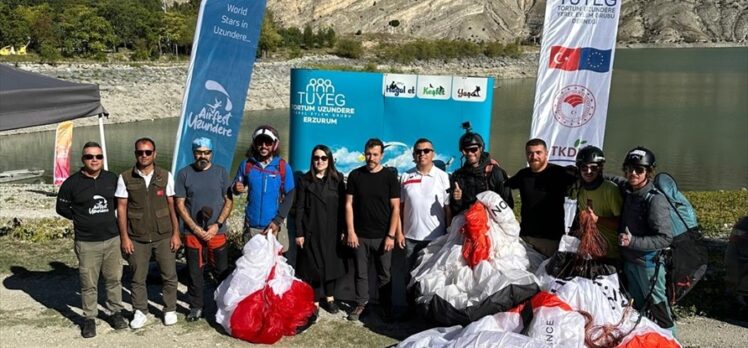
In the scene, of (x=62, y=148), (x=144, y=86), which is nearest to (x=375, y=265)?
(x=62, y=148)

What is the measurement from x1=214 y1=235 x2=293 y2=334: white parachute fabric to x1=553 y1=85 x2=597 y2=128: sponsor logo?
378 cm

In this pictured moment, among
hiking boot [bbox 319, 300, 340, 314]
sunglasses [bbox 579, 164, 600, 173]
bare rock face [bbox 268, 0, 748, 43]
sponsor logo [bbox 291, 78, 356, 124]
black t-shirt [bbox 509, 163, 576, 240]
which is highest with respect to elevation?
bare rock face [bbox 268, 0, 748, 43]

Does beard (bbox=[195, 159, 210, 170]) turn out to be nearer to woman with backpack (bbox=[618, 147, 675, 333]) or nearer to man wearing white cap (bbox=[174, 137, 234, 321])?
man wearing white cap (bbox=[174, 137, 234, 321])

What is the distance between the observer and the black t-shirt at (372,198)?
19.5ft

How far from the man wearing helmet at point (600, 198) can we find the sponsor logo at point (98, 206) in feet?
12.2

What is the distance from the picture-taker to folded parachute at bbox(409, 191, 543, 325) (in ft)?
17.9

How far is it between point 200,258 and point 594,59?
4.77 m

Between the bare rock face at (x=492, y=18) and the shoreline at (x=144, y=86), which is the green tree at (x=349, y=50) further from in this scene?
the bare rock face at (x=492, y=18)

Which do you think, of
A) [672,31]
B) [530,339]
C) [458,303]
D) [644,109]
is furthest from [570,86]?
[672,31]

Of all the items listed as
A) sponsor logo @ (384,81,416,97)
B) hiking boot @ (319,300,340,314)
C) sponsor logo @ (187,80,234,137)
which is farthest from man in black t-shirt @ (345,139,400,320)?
sponsor logo @ (187,80,234,137)

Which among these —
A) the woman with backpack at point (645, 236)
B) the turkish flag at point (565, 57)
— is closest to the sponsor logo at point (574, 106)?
the turkish flag at point (565, 57)

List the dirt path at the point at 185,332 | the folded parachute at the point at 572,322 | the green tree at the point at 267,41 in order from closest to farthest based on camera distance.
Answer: the folded parachute at the point at 572,322, the dirt path at the point at 185,332, the green tree at the point at 267,41

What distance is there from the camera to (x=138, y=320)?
19.8ft

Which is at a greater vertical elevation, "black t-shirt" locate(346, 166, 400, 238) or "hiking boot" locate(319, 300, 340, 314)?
"black t-shirt" locate(346, 166, 400, 238)
